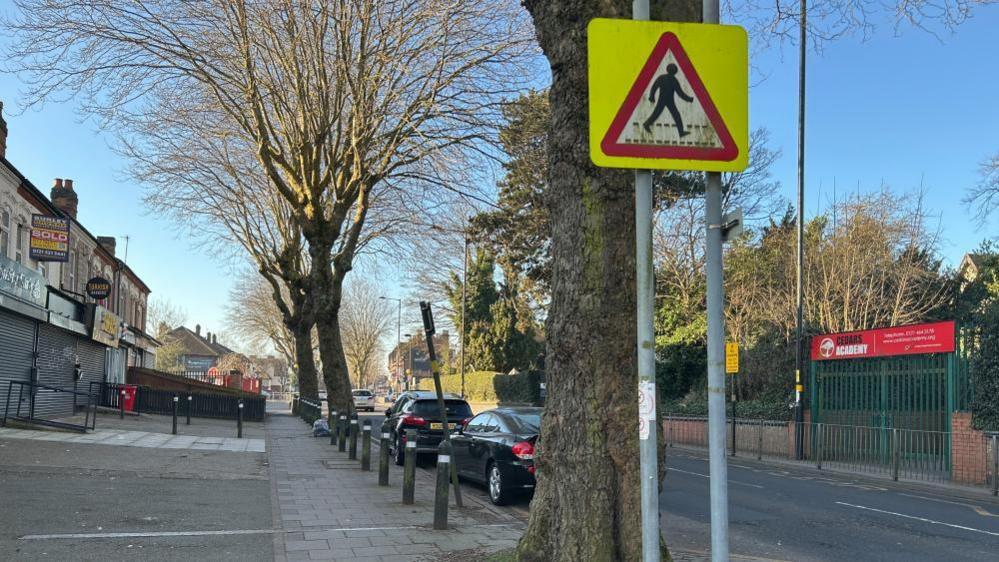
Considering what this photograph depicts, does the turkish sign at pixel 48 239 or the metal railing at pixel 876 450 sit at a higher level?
the turkish sign at pixel 48 239

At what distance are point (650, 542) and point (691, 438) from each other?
23.0 m

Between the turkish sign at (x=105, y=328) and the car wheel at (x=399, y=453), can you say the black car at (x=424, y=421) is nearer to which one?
the car wheel at (x=399, y=453)

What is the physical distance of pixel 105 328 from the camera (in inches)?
1151

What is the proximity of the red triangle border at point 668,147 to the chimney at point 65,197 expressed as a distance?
101 ft

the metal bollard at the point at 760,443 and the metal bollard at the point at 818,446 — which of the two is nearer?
the metal bollard at the point at 818,446

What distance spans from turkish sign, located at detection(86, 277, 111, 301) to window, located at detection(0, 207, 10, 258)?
5.86 metres

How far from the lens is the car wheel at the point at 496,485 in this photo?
1164 centimetres

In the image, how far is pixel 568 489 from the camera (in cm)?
541

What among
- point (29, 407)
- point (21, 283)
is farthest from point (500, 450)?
point (29, 407)

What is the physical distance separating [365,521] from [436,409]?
8.03 metres

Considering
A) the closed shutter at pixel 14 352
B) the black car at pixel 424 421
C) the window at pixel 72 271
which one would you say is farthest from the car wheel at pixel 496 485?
the window at pixel 72 271

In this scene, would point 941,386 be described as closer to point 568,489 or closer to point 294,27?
point 568,489

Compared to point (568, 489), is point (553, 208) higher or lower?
higher

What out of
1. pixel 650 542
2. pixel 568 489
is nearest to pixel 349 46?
pixel 568 489
